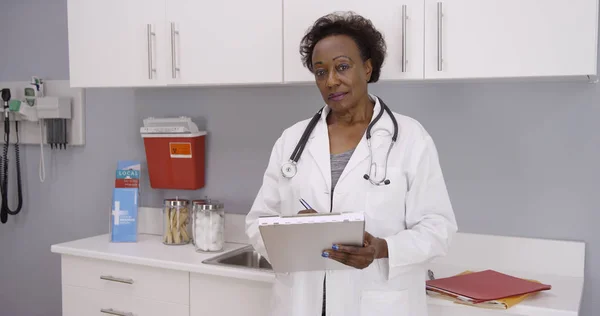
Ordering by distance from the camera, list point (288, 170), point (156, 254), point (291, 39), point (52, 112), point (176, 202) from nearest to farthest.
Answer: point (288, 170), point (291, 39), point (156, 254), point (176, 202), point (52, 112)

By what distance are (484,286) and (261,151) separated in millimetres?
1178

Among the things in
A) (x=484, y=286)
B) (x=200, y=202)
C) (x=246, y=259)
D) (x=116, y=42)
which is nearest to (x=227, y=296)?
(x=246, y=259)

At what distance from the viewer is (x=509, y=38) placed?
180 centimetres

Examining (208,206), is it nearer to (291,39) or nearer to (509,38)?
(291,39)

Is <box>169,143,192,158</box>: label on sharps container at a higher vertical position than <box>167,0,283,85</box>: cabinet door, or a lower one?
lower

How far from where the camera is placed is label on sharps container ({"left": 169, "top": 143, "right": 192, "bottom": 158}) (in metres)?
2.66

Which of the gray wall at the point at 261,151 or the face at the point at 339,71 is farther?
the gray wall at the point at 261,151

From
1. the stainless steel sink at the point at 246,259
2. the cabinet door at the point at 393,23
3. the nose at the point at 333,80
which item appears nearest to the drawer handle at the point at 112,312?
the stainless steel sink at the point at 246,259

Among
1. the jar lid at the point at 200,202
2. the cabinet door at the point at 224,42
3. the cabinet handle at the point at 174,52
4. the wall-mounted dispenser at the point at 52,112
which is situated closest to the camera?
the cabinet door at the point at 224,42

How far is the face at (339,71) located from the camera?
1655 mm

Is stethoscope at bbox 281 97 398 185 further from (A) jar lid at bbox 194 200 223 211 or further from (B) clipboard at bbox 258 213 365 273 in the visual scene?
(A) jar lid at bbox 194 200 223 211

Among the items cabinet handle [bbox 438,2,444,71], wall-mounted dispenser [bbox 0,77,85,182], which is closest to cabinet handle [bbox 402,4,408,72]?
cabinet handle [bbox 438,2,444,71]

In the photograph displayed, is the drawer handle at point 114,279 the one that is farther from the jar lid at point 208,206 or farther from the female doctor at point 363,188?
the female doctor at point 363,188

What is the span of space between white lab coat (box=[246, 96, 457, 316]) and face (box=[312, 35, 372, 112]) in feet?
0.40
